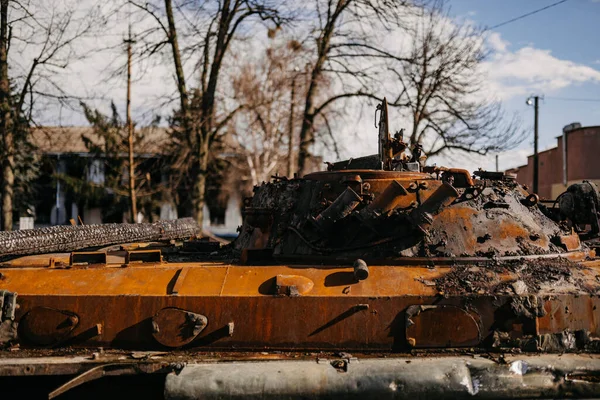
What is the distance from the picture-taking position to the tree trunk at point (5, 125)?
15662 millimetres

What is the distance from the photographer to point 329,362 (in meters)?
4.95

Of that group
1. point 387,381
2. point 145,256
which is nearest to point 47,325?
point 145,256

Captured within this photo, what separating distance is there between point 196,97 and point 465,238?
1779 centimetres

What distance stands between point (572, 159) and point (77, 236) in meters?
25.2

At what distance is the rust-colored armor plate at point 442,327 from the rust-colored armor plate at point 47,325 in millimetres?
2917

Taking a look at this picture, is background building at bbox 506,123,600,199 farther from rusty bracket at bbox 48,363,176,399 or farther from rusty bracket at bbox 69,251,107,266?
rusty bracket at bbox 48,363,176,399

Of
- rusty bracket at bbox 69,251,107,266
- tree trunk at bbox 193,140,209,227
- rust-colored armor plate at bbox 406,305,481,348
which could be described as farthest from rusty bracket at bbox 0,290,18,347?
tree trunk at bbox 193,140,209,227

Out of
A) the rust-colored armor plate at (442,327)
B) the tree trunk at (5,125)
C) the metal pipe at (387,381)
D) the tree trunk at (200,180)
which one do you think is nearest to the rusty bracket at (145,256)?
Result: the metal pipe at (387,381)

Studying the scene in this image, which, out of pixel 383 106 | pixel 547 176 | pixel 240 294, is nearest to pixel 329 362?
pixel 240 294

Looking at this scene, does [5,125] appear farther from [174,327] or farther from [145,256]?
[174,327]

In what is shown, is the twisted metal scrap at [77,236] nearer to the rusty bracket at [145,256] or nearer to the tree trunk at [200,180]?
the rusty bracket at [145,256]

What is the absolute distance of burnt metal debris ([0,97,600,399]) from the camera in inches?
189

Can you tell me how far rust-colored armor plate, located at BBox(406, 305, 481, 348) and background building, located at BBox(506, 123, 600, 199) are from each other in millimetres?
23574

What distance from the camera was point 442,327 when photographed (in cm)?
517
